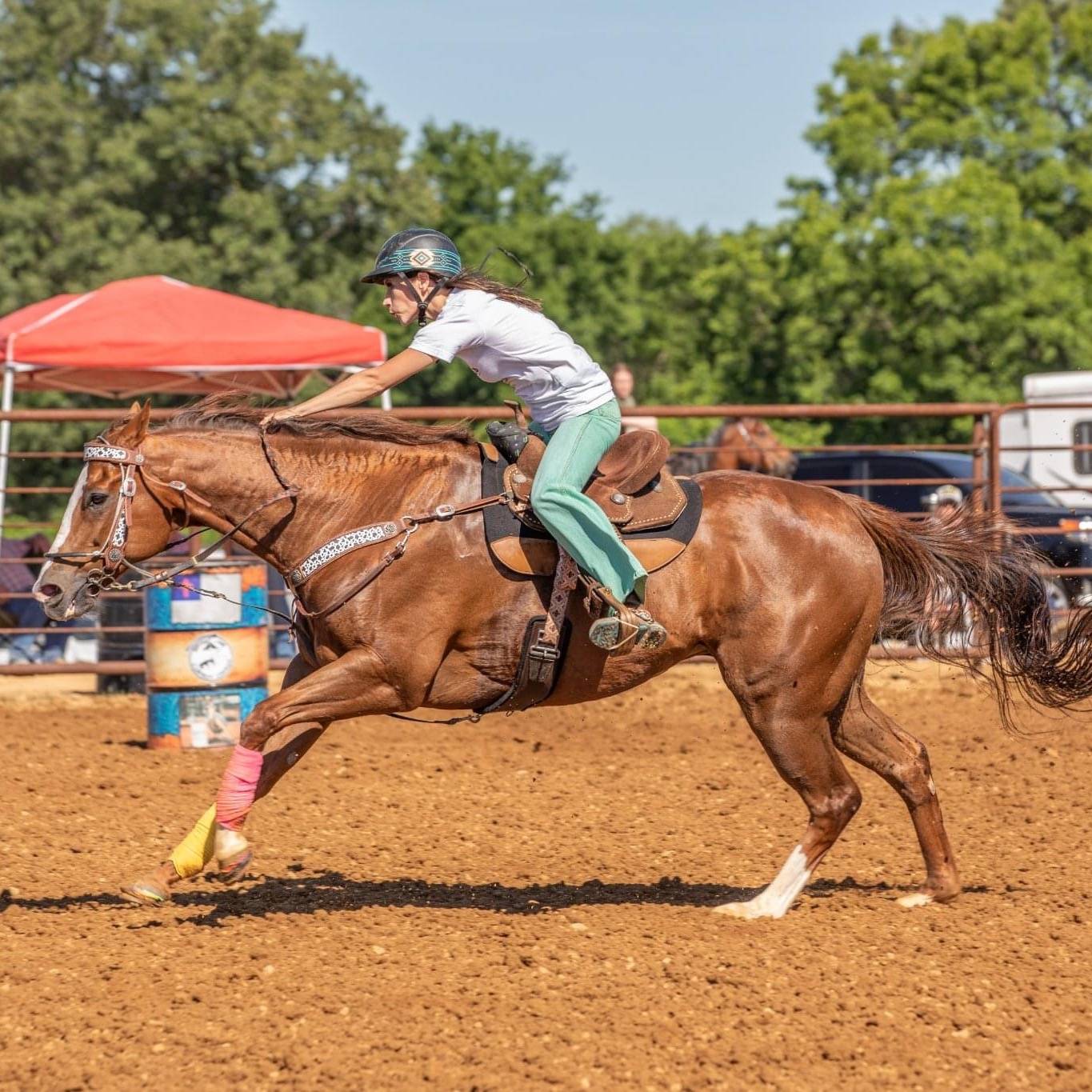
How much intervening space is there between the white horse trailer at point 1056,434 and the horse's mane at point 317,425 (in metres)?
11.0

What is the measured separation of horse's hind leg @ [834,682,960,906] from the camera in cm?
579

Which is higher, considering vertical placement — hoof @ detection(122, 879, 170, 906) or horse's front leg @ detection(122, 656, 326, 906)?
horse's front leg @ detection(122, 656, 326, 906)

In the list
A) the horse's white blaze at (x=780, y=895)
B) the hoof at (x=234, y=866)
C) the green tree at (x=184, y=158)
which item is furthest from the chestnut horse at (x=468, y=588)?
the green tree at (x=184, y=158)

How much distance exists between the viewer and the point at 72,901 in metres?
5.75

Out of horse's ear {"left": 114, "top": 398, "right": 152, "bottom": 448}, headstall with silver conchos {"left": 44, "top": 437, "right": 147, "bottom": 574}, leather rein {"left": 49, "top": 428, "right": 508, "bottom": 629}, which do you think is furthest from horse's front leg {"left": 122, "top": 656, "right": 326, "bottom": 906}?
horse's ear {"left": 114, "top": 398, "right": 152, "bottom": 448}

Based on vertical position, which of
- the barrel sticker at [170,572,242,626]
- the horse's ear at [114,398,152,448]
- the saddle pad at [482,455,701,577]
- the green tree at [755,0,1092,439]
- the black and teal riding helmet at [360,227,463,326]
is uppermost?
the green tree at [755,0,1092,439]

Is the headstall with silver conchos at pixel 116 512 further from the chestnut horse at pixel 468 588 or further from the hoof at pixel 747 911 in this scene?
the hoof at pixel 747 911

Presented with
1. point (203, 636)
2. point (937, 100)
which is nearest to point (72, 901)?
point (203, 636)

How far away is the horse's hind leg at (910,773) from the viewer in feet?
19.0

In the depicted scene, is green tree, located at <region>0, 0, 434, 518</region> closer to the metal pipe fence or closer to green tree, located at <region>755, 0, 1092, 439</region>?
green tree, located at <region>755, 0, 1092, 439</region>

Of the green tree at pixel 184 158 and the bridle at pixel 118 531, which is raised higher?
the green tree at pixel 184 158

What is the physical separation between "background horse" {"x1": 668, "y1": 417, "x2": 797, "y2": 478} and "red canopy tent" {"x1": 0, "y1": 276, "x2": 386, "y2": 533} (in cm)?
285

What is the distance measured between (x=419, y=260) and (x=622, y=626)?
1.46 meters

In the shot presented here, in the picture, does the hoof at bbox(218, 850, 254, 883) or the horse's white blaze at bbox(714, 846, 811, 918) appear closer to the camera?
the hoof at bbox(218, 850, 254, 883)
